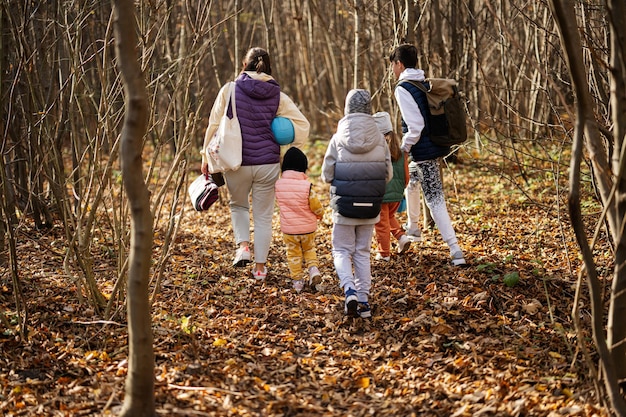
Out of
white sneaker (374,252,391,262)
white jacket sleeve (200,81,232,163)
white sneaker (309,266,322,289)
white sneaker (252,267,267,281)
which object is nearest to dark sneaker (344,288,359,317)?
white sneaker (309,266,322,289)

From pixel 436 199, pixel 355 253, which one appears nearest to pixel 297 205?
pixel 355 253

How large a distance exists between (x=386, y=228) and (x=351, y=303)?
54.5 inches

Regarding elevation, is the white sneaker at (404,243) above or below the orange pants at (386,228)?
below

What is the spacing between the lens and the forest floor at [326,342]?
159 inches

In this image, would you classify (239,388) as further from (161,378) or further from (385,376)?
(385,376)

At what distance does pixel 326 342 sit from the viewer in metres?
5.00

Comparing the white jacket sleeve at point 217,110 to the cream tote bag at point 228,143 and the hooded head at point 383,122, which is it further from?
the hooded head at point 383,122

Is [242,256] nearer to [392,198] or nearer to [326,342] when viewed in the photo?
[392,198]

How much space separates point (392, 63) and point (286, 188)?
1684 mm

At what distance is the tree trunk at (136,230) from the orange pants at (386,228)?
321 centimetres

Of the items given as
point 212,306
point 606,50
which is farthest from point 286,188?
point 606,50

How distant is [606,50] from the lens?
4.84 meters

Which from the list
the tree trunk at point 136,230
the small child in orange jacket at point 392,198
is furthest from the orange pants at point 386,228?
the tree trunk at point 136,230

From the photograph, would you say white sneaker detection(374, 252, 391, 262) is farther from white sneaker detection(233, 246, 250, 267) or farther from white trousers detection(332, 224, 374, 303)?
white sneaker detection(233, 246, 250, 267)
